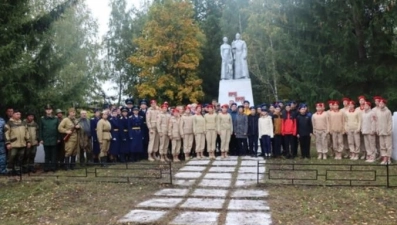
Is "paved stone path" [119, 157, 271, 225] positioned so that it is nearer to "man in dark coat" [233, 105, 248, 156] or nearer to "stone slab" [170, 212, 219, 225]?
"stone slab" [170, 212, 219, 225]

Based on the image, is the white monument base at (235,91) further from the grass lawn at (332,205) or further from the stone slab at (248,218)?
the stone slab at (248,218)

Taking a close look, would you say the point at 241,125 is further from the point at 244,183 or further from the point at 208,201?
the point at 208,201

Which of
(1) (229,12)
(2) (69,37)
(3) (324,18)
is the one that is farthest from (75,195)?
(1) (229,12)

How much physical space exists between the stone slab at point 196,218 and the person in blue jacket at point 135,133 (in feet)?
17.1

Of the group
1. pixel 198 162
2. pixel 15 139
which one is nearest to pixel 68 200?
pixel 15 139

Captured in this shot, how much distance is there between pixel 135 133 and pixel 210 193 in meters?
4.32

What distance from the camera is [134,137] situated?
1054cm

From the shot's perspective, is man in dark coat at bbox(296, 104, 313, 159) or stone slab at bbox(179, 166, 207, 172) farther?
man in dark coat at bbox(296, 104, 313, 159)

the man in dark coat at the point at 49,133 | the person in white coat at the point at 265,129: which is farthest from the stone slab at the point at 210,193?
the man in dark coat at the point at 49,133

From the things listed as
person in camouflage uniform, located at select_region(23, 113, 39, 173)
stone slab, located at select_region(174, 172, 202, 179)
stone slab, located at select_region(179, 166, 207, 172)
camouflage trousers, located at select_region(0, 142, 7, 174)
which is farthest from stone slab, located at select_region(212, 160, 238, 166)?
camouflage trousers, located at select_region(0, 142, 7, 174)

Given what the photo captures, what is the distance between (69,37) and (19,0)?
1222 cm

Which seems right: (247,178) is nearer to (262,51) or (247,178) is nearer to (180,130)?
(180,130)

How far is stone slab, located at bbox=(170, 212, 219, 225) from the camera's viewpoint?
5133 millimetres

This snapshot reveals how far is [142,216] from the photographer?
5.43 metres
